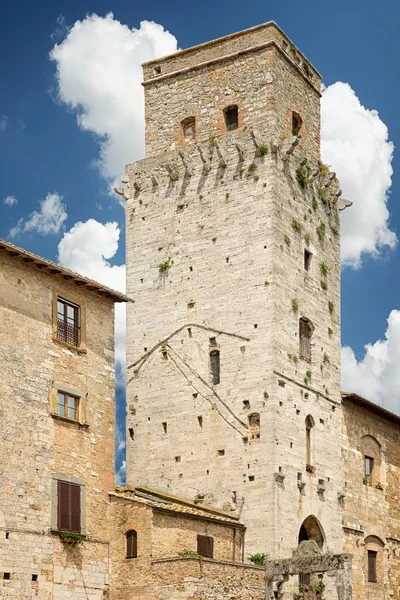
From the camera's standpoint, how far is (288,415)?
3853 cm

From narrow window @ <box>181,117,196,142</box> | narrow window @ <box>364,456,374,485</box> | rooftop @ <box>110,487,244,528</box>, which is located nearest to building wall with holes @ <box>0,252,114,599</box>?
rooftop @ <box>110,487,244,528</box>

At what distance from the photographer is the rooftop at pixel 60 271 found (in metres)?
30.5

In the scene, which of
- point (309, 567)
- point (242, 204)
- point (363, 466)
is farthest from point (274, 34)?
point (309, 567)

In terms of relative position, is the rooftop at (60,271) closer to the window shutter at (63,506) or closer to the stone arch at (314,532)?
the window shutter at (63,506)

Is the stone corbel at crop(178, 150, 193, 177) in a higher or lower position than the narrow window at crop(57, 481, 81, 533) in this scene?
higher

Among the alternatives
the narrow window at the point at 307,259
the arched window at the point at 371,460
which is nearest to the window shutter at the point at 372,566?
the arched window at the point at 371,460

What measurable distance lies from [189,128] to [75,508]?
16.6 metres

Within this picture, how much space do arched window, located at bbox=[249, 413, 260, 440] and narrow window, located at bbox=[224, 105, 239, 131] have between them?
10.5 meters

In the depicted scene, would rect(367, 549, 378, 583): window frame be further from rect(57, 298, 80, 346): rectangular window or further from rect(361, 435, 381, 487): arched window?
rect(57, 298, 80, 346): rectangular window

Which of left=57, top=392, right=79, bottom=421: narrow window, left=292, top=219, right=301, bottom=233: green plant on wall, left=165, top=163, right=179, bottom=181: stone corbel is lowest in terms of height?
left=57, top=392, right=79, bottom=421: narrow window

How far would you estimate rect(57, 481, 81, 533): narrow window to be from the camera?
101 ft

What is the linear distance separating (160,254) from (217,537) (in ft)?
35.2

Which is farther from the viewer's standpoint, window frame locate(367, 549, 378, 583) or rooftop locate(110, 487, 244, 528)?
window frame locate(367, 549, 378, 583)

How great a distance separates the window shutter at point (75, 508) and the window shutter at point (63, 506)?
0.19 meters
